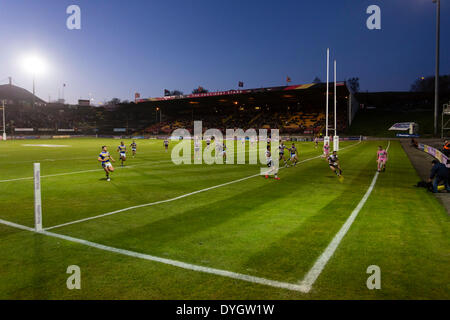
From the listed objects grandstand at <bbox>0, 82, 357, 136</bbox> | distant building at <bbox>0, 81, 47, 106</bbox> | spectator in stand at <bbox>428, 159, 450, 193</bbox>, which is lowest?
spectator in stand at <bbox>428, 159, 450, 193</bbox>

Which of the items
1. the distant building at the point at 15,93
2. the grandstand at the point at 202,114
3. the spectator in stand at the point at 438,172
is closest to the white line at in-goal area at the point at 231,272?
the spectator in stand at the point at 438,172

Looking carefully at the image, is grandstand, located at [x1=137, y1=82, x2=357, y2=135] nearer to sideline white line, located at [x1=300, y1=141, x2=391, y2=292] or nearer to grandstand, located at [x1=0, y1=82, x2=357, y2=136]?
grandstand, located at [x1=0, y1=82, x2=357, y2=136]

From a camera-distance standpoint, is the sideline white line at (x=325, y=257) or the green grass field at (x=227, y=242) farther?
the sideline white line at (x=325, y=257)

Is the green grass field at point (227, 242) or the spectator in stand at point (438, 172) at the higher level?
the spectator in stand at point (438, 172)

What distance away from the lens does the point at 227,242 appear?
7.29 m

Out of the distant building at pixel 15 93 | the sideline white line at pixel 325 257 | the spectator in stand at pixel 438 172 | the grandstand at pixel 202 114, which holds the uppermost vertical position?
the distant building at pixel 15 93

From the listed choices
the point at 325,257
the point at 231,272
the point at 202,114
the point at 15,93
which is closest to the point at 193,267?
the point at 231,272

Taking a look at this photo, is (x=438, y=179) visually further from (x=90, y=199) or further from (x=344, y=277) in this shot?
(x=90, y=199)

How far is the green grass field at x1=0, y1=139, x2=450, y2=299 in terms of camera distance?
5.13 metres

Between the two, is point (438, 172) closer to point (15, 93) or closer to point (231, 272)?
point (231, 272)

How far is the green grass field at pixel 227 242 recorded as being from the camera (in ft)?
16.8

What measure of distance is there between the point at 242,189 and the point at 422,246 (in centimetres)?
803

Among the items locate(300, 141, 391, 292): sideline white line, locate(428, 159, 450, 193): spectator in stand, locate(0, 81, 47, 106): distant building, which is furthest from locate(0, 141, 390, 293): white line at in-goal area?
locate(0, 81, 47, 106): distant building

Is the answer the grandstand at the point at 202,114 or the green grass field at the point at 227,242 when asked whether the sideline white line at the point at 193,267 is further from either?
the grandstand at the point at 202,114
